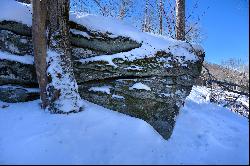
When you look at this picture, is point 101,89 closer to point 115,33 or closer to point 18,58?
point 115,33

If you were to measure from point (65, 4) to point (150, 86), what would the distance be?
1.71 metres

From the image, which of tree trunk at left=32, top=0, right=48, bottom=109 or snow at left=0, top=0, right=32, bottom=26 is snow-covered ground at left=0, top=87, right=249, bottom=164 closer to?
tree trunk at left=32, top=0, right=48, bottom=109

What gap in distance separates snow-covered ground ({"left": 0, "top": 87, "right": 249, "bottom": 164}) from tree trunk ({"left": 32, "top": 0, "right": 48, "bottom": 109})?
0.37m

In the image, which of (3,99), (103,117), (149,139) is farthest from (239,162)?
(3,99)

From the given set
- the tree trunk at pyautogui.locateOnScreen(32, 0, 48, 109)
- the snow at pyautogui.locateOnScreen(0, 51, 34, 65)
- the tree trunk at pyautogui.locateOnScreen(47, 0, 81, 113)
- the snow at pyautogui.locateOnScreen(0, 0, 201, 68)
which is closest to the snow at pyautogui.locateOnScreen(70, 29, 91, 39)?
the snow at pyautogui.locateOnScreen(0, 0, 201, 68)

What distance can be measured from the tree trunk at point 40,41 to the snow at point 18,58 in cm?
48

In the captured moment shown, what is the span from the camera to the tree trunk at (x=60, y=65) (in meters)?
4.13

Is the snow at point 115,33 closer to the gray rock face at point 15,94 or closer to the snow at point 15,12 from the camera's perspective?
the snow at point 15,12

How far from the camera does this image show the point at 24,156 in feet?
10.6

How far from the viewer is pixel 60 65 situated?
4.30 m

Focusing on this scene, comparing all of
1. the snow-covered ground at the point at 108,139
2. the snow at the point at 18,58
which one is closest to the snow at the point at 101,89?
the snow-covered ground at the point at 108,139

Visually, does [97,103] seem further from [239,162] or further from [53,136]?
[239,162]

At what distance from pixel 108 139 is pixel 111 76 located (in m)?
1.45

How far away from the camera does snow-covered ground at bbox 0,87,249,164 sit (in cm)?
315
